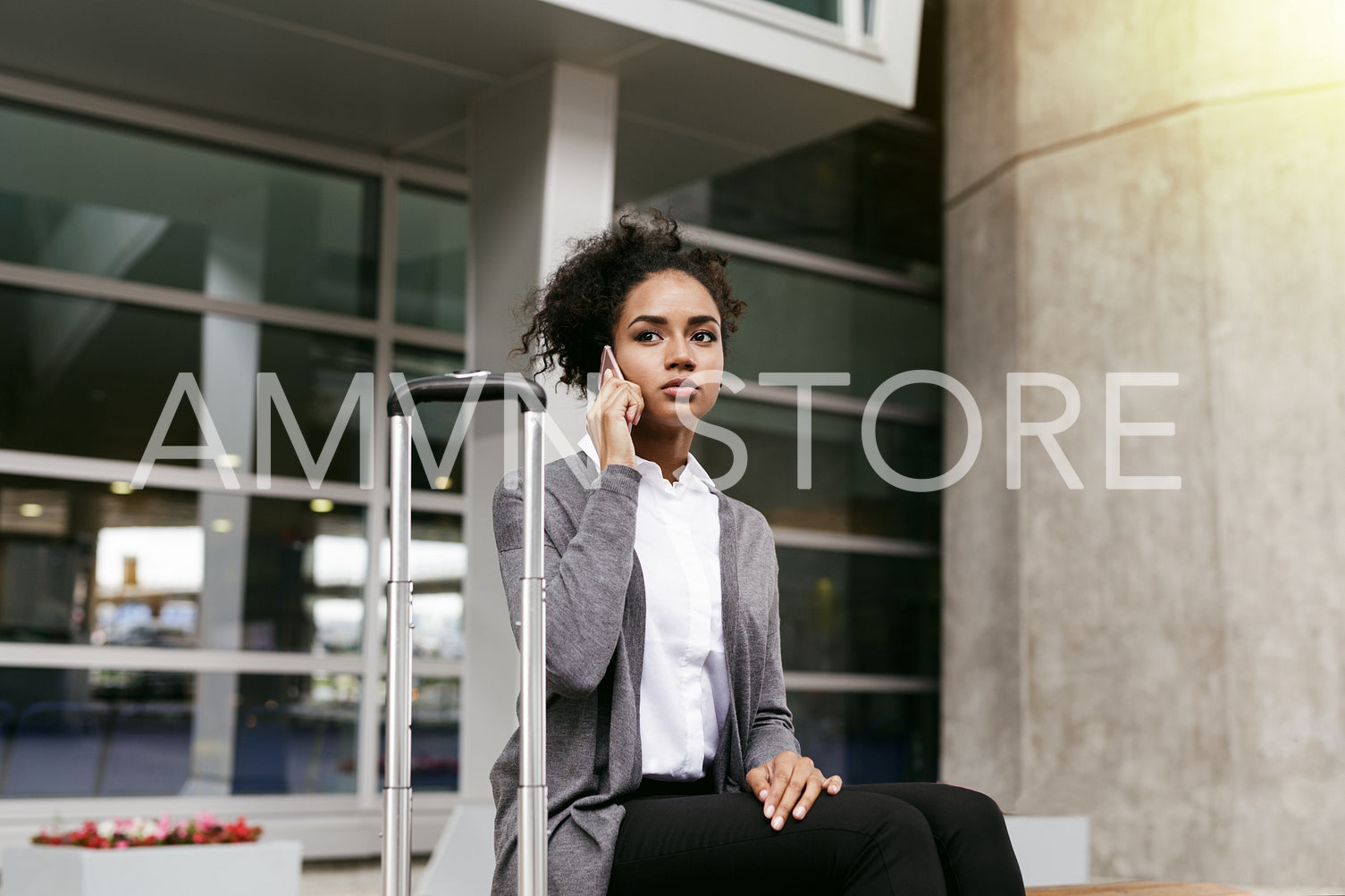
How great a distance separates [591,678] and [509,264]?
168 inches

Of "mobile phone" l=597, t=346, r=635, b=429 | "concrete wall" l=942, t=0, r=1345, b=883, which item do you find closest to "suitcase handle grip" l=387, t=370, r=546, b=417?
"mobile phone" l=597, t=346, r=635, b=429

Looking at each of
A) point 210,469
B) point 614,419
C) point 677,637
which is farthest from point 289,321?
point 677,637

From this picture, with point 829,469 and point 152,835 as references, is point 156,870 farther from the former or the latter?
point 829,469

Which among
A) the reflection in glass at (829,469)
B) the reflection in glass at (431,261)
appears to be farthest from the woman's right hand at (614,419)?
the reflection in glass at (829,469)

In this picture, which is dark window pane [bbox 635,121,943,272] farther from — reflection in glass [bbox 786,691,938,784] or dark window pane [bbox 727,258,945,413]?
reflection in glass [bbox 786,691,938,784]

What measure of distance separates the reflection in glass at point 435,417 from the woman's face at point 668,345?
470 centimetres

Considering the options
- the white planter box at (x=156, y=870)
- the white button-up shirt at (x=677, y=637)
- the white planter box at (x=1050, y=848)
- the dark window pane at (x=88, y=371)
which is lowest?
the white planter box at (x=1050, y=848)

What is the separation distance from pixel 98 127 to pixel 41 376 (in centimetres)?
132

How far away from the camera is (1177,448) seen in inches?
294

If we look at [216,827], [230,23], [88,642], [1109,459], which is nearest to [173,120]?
[230,23]

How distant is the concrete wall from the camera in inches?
278

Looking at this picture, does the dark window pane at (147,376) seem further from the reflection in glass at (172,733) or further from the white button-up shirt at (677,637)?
the white button-up shirt at (677,637)

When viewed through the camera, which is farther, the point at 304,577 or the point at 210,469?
the point at 304,577

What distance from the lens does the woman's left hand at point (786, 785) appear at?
1938 millimetres
